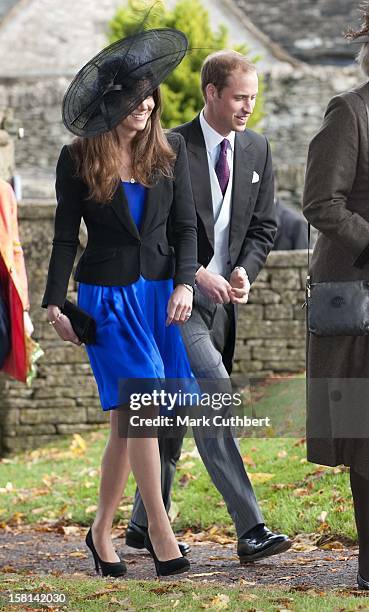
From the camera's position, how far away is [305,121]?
2623 cm

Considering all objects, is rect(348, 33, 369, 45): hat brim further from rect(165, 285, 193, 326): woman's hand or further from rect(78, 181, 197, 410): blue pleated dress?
rect(165, 285, 193, 326): woman's hand

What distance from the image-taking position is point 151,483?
18.7ft

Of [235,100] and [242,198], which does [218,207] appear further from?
[235,100]

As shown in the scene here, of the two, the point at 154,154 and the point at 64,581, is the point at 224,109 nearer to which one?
the point at 154,154

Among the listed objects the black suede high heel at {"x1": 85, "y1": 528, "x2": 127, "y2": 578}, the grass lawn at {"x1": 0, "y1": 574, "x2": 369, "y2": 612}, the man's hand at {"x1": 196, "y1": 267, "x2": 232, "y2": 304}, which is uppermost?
the man's hand at {"x1": 196, "y1": 267, "x2": 232, "y2": 304}

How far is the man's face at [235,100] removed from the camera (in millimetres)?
6105

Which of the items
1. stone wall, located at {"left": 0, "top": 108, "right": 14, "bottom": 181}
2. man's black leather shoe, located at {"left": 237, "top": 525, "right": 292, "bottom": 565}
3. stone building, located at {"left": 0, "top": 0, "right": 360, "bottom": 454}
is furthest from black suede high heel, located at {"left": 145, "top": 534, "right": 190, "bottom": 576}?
stone wall, located at {"left": 0, "top": 108, "right": 14, "bottom": 181}

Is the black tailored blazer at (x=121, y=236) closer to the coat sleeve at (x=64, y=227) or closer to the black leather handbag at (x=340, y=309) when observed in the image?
the coat sleeve at (x=64, y=227)

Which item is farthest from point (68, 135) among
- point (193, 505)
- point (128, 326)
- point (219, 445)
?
point (128, 326)

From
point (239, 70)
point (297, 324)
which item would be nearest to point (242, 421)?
point (239, 70)

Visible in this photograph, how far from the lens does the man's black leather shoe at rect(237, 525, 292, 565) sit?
19.7 feet

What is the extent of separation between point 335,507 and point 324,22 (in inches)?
1210

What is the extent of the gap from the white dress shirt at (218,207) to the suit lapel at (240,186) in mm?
24

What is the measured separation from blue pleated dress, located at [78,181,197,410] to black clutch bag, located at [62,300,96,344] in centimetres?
2
